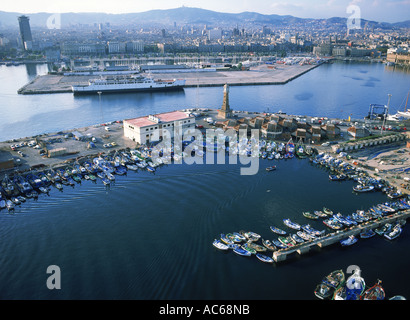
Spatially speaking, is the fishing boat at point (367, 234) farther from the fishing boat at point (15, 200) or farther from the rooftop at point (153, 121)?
the fishing boat at point (15, 200)

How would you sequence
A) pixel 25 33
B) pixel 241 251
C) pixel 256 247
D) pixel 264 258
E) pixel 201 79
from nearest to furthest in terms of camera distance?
1. pixel 264 258
2. pixel 241 251
3. pixel 256 247
4. pixel 201 79
5. pixel 25 33

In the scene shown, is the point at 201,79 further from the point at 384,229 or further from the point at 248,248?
the point at 248,248

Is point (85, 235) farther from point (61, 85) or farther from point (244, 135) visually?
point (61, 85)

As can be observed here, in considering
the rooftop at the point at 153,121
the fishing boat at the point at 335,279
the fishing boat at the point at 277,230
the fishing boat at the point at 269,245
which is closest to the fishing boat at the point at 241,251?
the fishing boat at the point at 269,245

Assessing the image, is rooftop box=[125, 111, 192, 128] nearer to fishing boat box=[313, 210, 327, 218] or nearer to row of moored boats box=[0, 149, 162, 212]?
row of moored boats box=[0, 149, 162, 212]

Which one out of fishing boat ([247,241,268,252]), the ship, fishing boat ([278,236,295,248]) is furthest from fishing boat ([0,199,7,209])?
the ship

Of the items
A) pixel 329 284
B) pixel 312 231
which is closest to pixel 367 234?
pixel 312 231

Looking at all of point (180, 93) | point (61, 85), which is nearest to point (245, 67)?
point (180, 93)
